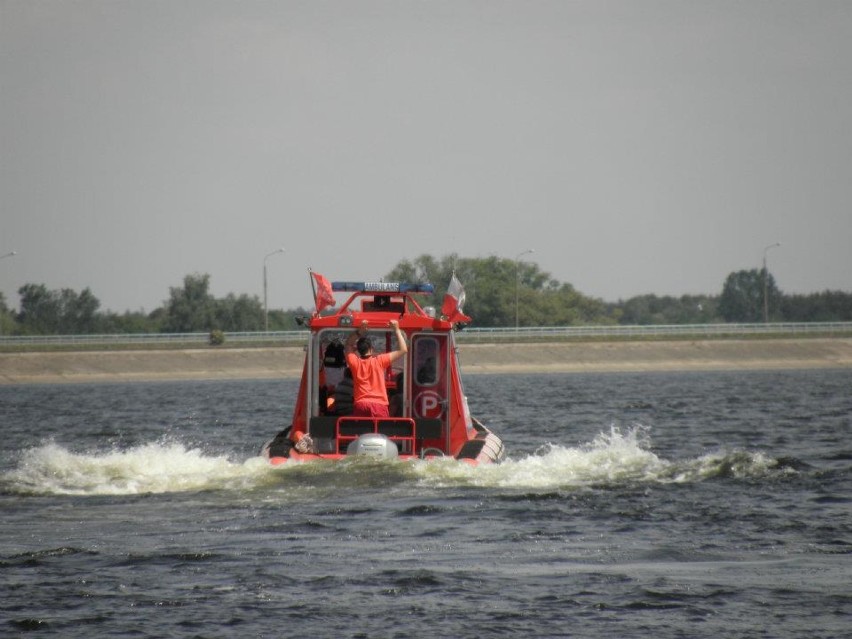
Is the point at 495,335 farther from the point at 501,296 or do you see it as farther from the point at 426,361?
the point at 426,361

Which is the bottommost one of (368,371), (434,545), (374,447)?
(434,545)

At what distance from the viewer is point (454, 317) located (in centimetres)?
2159

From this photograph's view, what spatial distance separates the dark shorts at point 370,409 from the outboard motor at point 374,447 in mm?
835

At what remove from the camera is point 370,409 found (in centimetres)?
2056

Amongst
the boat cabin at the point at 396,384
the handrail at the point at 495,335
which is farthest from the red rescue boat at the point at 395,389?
the handrail at the point at 495,335

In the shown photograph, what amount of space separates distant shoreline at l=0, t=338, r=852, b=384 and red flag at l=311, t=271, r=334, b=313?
60.7 metres

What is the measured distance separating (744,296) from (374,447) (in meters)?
177

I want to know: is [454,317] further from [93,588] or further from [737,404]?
[737,404]

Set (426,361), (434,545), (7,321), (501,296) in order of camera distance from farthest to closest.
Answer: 1. (7,321)
2. (501,296)
3. (426,361)
4. (434,545)

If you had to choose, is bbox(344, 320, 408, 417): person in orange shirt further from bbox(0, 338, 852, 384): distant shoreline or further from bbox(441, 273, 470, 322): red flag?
bbox(0, 338, 852, 384): distant shoreline

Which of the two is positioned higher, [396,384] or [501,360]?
[396,384]

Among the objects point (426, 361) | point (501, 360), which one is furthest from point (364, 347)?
point (501, 360)

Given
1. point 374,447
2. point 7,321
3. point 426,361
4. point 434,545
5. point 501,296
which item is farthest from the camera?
point 7,321

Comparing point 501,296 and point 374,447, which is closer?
point 374,447
